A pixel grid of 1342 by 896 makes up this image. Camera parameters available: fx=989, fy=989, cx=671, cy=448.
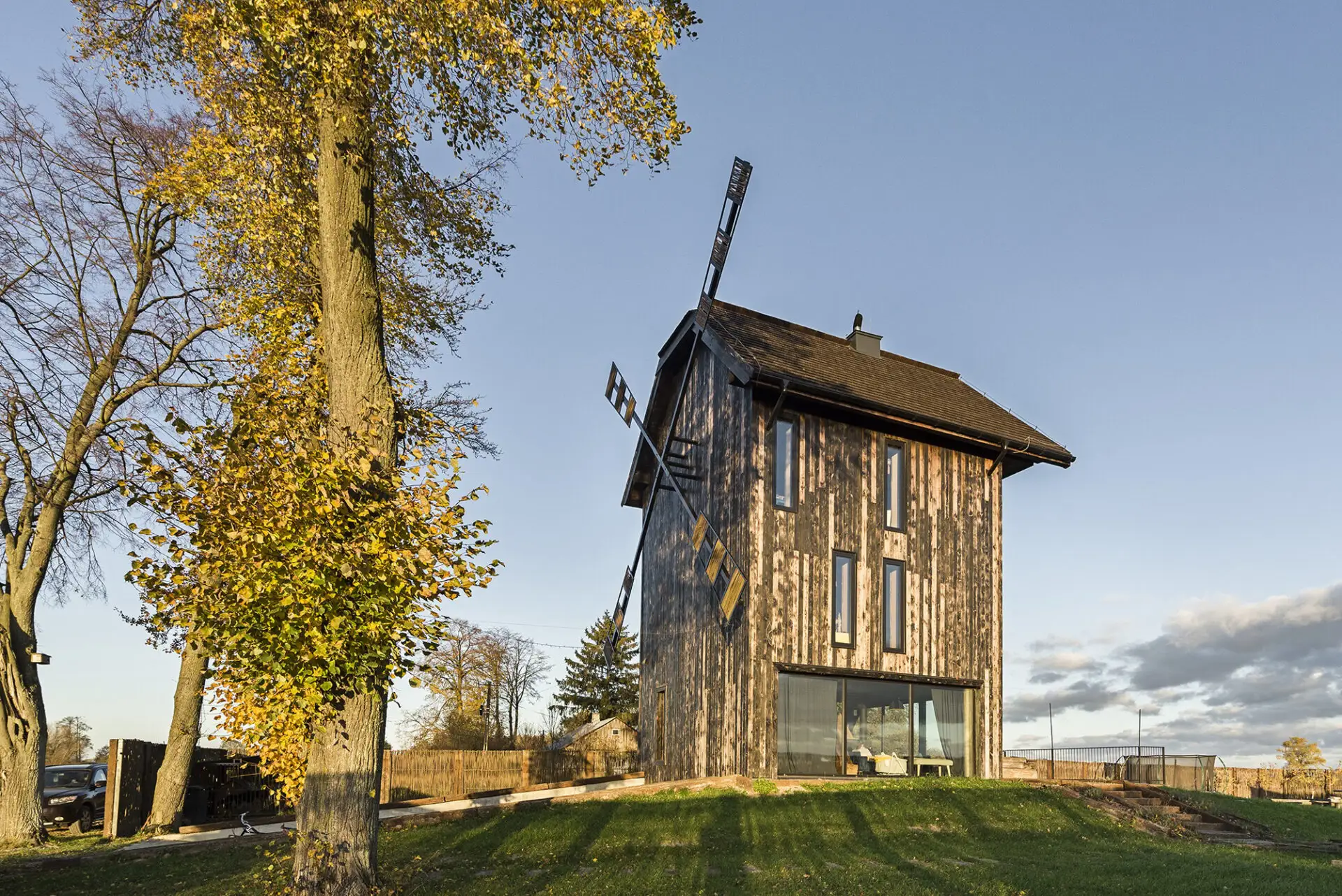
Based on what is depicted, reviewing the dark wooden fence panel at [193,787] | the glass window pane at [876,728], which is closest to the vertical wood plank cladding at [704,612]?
the glass window pane at [876,728]

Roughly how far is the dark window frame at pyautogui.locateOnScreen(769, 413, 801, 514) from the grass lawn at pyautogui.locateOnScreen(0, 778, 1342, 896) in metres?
5.94

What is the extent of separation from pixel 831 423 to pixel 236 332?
12.3 meters

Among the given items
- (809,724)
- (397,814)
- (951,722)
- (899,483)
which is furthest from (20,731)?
(951,722)

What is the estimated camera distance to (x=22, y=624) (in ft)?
60.6

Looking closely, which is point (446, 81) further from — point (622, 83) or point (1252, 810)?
point (1252, 810)

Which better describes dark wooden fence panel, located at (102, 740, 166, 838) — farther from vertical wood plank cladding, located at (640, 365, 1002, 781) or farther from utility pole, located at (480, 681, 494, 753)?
utility pole, located at (480, 681, 494, 753)

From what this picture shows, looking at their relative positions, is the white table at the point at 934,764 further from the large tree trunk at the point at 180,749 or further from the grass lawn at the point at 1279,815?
the large tree trunk at the point at 180,749

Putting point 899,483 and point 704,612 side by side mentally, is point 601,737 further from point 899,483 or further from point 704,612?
point 899,483

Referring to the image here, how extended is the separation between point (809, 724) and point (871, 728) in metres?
1.69

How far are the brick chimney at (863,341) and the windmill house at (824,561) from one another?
0.43 metres

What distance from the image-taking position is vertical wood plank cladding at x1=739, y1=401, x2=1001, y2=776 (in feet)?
67.7

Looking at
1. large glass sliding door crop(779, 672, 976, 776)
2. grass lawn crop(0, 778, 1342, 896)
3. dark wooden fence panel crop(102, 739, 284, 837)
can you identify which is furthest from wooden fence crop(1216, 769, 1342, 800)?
dark wooden fence panel crop(102, 739, 284, 837)

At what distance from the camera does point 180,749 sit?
18594 millimetres

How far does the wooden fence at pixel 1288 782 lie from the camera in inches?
1313
